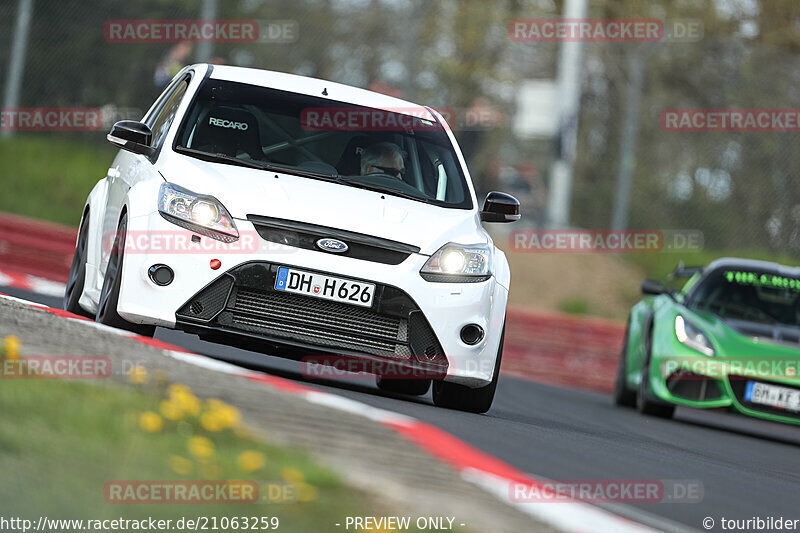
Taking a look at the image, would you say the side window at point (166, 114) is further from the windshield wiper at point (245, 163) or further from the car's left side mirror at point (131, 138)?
the windshield wiper at point (245, 163)

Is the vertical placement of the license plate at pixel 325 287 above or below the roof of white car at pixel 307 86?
below

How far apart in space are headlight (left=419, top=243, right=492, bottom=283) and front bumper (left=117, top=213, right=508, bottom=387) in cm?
7

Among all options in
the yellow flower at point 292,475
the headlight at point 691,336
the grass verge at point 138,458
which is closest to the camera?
the grass verge at point 138,458

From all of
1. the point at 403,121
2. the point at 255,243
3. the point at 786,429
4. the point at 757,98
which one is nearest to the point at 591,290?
the point at 757,98

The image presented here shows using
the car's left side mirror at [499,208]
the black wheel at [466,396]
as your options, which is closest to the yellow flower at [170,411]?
the black wheel at [466,396]

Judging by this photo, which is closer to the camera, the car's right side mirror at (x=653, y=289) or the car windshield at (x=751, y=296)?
the car windshield at (x=751, y=296)

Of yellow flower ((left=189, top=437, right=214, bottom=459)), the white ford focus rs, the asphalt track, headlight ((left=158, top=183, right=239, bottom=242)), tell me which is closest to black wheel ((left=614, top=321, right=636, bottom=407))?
the asphalt track

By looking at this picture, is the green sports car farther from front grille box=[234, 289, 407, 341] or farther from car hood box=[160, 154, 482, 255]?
front grille box=[234, 289, 407, 341]

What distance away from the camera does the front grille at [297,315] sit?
7332mm

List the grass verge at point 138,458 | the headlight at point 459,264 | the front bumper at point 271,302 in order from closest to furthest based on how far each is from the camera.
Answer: the grass verge at point 138,458
the front bumper at point 271,302
the headlight at point 459,264

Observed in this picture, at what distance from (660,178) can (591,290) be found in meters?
1.93

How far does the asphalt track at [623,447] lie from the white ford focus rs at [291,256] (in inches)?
14.5

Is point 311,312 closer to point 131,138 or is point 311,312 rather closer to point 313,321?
point 313,321

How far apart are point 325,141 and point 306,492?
15.9 feet
